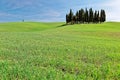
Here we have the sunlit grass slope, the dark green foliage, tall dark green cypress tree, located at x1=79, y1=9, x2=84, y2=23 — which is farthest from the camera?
the dark green foliage

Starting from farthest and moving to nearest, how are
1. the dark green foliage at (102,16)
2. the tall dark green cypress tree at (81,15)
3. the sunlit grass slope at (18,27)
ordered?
the dark green foliage at (102,16), the tall dark green cypress tree at (81,15), the sunlit grass slope at (18,27)

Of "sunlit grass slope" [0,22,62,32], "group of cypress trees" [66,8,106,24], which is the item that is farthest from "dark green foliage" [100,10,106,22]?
"sunlit grass slope" [0,22,62,32]

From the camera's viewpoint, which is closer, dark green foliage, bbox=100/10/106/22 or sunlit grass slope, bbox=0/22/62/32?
sunlit grass slope, bbox=0/22/62/32

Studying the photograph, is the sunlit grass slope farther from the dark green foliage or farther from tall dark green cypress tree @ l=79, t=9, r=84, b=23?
the dark green foliage

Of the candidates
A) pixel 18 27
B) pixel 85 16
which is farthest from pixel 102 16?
pixel 18 27

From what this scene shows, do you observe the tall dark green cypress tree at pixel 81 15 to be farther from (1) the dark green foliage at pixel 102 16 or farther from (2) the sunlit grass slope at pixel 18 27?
(2) the sunlit grass slope at pixel 18 27

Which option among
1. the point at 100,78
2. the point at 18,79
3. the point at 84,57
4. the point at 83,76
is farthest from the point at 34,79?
the point at 84,57

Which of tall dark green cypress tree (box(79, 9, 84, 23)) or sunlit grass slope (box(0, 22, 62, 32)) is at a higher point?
tall dark green cypress tree (box(79, 9, 84, 23))

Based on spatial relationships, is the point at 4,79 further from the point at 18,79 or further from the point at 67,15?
the point at 67,15

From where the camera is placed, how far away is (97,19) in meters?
148

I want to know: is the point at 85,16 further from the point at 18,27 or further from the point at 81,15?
the point at 18,27

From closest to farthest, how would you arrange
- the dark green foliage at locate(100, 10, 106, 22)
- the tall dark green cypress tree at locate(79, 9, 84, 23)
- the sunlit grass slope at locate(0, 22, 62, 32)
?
the sunlit grass slope at locate(0, 22, 62, 32), the tall dark green cypress tree at locate(79, 9, 84, 23), the dark green foliage at locate(100, 10, 106, 22)

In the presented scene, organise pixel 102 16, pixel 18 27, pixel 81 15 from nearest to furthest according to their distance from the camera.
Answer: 1. pixel 18 27
2. pixel 81 15
3. pixel 102 16

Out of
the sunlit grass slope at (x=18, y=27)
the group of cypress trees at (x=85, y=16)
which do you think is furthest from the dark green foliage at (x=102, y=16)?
the sunlit grass slope at (x=18, y=27)
